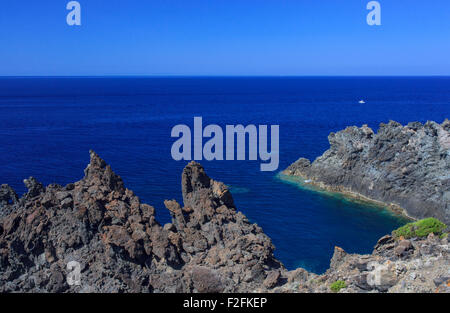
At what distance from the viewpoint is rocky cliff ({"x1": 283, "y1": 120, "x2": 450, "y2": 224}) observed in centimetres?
6284

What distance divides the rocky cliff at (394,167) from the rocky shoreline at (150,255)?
31081 mm

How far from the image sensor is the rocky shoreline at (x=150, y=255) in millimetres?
27719

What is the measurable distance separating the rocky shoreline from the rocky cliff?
102 ft

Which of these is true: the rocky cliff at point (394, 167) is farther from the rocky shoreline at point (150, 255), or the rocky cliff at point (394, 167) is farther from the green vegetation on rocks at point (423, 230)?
the rocky shoreline at point (150, 255)

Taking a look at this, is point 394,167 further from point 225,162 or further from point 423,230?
point 423,230

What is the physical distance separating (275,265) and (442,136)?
43.4 metres

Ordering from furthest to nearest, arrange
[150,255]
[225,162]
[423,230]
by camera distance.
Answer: [225,162] → [423,230] → [150,255]

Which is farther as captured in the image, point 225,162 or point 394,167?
point 225,162

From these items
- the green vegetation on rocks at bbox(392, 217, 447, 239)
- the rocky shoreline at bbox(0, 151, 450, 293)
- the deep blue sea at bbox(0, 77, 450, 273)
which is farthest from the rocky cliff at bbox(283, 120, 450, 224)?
the rocky shoreline at bbox(0, 151, 450, 293)

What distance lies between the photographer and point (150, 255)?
102 feet

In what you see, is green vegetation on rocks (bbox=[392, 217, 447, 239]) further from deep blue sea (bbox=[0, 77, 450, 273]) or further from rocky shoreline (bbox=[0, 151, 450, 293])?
deep blue sea (bbox=[0, 77, 450, 273])

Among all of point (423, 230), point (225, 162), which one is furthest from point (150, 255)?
point (225, 162)

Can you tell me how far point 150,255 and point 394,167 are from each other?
49.4 metres
